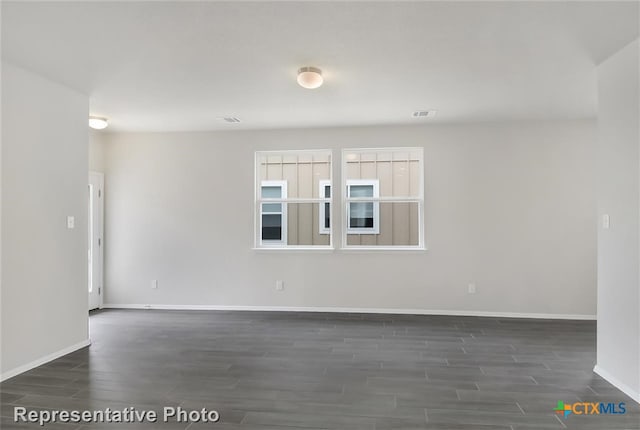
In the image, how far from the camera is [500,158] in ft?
17.0

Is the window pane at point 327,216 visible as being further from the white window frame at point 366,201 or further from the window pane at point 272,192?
the window pane at point 272,192

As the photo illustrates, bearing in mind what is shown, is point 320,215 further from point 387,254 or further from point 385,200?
point 387,254

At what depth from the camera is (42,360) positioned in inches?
134

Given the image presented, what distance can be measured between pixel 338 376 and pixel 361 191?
117 inches

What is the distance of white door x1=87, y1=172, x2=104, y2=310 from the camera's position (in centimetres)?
555

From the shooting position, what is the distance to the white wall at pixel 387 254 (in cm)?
505

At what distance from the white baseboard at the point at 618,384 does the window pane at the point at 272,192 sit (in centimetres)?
415

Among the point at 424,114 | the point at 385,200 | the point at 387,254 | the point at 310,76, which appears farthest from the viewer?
the point at 385,200

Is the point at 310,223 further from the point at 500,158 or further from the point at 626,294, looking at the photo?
the point at 626,294

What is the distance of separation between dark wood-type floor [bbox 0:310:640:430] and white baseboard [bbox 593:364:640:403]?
0.05 m

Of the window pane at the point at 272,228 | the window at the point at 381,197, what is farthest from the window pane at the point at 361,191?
the window pane at the point at 272,228

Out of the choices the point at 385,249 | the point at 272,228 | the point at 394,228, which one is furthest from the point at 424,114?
the point at 272,228

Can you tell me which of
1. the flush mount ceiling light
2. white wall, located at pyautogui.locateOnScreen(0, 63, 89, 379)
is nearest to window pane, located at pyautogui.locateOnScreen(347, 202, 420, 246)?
white wall, located at pyautogui.locateOnScreen(0, 63, 89, 379)

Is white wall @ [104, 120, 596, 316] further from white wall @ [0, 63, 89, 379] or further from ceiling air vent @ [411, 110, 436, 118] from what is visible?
white wall @ [0, 63, 89, 379]
